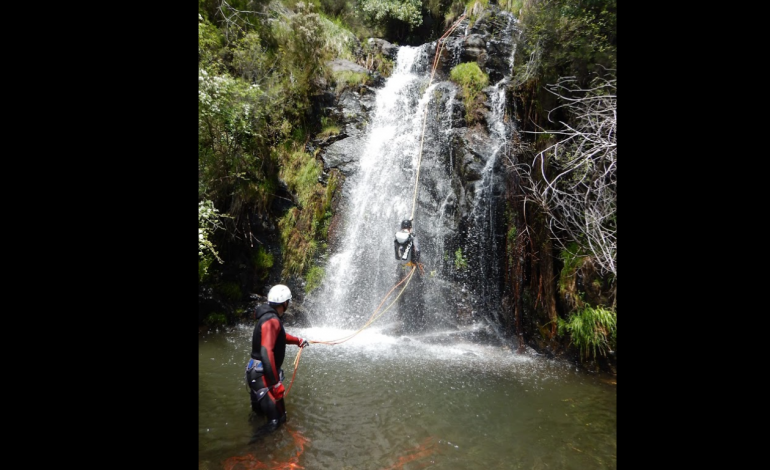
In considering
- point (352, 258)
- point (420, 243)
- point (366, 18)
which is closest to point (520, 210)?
point (420, 243)

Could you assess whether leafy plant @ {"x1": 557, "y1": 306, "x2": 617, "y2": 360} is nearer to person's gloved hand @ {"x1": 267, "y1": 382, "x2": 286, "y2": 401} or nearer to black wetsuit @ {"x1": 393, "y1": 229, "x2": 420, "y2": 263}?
black wetsuit @ {"x1": 393, "y1": 229, "x2": 420, "y2": 263}

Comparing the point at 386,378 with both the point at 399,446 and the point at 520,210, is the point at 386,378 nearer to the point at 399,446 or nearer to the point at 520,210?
the point at 399,446

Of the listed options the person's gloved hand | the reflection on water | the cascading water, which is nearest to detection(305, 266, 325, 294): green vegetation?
the cascading water

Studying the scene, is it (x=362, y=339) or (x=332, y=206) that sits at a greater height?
(x=332, y=206)

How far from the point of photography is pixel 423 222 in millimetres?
8883

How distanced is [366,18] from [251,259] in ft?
33.9

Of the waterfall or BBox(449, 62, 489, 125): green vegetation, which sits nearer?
the waterfall

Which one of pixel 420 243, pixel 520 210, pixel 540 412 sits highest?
pixel 520 210

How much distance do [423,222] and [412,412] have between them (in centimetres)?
497

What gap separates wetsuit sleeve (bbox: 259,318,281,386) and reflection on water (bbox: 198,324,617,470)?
72 centimetres

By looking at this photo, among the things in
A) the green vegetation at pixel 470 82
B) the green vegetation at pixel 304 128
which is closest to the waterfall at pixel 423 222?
the green vegetation at pixel 470 82

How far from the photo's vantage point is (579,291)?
21.7ft

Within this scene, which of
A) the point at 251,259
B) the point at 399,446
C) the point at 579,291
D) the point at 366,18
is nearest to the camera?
the point at 399,446

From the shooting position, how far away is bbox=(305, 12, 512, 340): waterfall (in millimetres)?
8086
